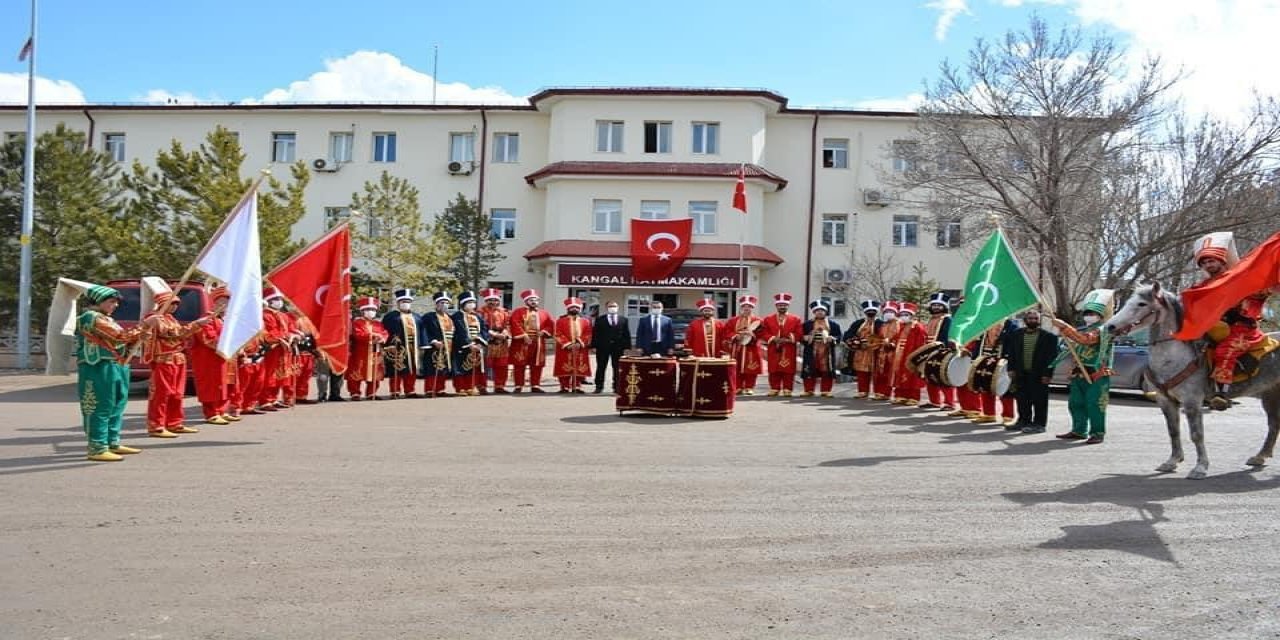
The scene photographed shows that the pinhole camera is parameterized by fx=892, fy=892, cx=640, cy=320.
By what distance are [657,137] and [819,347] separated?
1871 cm

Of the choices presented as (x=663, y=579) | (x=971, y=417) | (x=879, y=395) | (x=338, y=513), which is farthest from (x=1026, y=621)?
(x=879, y=395)

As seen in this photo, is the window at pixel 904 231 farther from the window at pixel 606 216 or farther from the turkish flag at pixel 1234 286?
the turkish flag at pixel 1234 286

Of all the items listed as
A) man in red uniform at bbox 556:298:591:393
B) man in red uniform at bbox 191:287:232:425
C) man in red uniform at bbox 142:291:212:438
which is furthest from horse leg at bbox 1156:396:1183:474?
man in red uniform at bbox 191:287:232:425

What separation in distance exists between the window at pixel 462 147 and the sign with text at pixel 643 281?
6722 mm

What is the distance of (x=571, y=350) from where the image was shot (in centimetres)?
1761

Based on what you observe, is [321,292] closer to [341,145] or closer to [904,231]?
[341,145]

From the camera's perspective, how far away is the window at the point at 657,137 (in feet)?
112

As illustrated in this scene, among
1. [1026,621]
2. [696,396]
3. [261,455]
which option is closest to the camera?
[1026,621]

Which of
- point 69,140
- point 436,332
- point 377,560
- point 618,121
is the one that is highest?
point 618,121

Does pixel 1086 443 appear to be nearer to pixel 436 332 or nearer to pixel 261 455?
pixel 261 455

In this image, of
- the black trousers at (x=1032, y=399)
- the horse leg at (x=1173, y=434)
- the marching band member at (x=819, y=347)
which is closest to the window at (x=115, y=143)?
the marching band member at (x=819, y=347)

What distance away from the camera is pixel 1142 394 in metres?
18.8

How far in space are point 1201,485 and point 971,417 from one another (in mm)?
5680

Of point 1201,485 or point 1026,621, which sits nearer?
point 1026,621
